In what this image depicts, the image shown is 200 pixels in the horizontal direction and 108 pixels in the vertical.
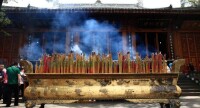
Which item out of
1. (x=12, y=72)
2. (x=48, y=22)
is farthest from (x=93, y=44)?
(x=12, y=72)

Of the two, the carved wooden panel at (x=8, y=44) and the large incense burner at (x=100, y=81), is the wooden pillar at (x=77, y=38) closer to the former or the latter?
the carved wooden panel at (x=8, y=44)

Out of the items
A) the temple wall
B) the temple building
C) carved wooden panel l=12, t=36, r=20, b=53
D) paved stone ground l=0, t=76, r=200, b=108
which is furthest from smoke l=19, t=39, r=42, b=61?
the temple wall

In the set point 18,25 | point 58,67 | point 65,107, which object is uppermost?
point 18,25

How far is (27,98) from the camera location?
16.5ft

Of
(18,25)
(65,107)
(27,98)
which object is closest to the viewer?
(27,98)

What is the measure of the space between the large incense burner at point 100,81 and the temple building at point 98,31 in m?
8.56

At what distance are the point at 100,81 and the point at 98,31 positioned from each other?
9.32 meters

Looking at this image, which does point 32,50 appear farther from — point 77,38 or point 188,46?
point 188,46

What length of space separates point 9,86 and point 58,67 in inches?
160

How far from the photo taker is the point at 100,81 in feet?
16.8

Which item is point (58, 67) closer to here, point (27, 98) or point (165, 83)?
point (27, 98)

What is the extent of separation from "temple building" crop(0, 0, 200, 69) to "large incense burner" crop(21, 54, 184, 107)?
8.56 m

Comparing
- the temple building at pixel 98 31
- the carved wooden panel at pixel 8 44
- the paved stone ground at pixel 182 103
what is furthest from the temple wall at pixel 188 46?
the carved wooden panel at pixel 8 44

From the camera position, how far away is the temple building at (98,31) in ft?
45.2
